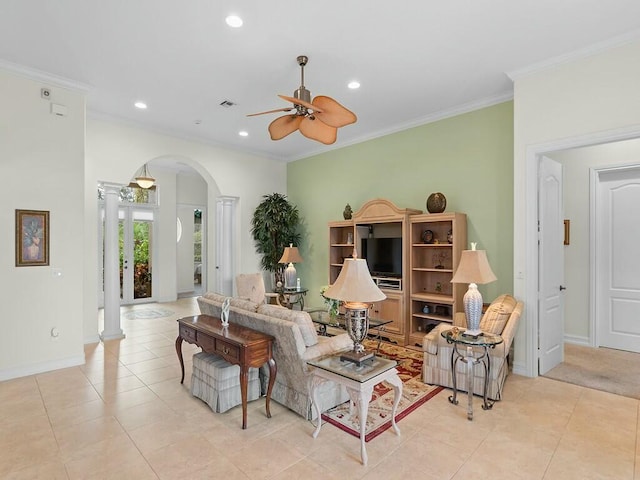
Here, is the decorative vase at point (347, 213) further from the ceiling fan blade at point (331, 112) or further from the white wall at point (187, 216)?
the white wall at point (187, 216)

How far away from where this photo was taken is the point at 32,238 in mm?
4055

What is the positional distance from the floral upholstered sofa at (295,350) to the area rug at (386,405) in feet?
0.52

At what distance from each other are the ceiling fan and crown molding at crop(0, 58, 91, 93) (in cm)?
256

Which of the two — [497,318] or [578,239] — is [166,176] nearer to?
[497,318]

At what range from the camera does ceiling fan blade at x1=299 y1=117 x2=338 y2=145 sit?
3.58 meters

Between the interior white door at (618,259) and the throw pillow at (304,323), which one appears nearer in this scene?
the throw pillow at (304,323)

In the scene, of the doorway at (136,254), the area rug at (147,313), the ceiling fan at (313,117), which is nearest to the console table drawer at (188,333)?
the ceiling fan at (313,117)

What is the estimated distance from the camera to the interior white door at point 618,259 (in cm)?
477

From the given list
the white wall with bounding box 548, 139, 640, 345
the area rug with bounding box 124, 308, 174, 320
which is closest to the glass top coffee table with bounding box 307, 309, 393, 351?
the white wall with bounding box 548, 139, 640, 345

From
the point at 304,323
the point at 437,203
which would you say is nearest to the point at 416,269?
the point at 437,203

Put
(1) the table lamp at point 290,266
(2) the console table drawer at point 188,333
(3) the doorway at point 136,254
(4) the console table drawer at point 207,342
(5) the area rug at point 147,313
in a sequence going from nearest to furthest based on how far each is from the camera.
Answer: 1. (4) the console table drawer at point 207,342
2. (2) the console table drawer at point 188,333
3. (1) the table lamp at point 290,266
4. (5) the area rug at point 147,313
5. (3) the doorway at point 136,254

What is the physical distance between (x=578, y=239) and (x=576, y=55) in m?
2.68

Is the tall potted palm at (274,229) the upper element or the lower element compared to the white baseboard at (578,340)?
upper

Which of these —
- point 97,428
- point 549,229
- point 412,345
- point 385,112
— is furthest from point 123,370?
point 549,229
